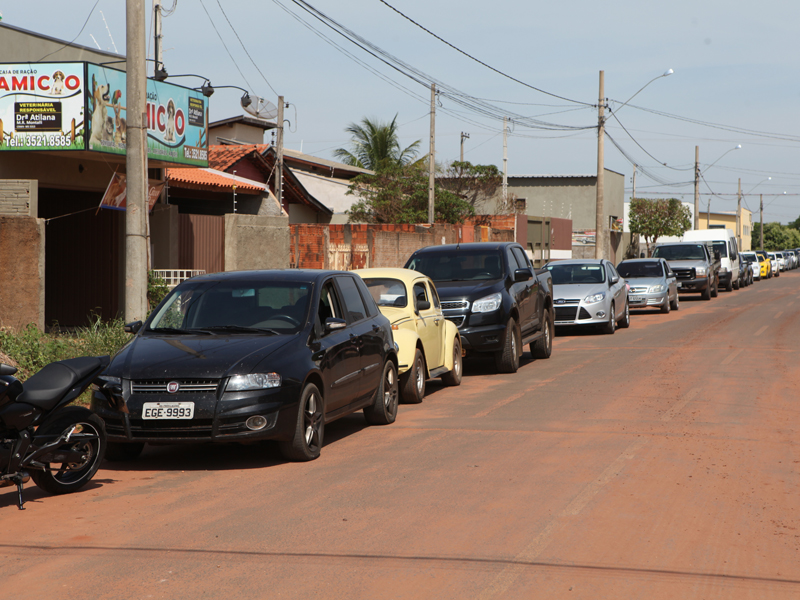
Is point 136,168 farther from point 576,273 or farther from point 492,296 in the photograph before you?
point 576,273

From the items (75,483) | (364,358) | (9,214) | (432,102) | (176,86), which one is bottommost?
(75,483)

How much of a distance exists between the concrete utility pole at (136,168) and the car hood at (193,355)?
322 cm

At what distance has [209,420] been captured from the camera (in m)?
7.50

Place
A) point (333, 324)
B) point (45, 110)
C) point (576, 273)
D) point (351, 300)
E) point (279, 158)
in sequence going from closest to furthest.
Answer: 1. point (333, 324)
2. point (351, 300)
3. point (45, 110)
4. point (576, 273)
5. point (279, 158)

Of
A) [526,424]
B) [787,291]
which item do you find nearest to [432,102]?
[787,291]

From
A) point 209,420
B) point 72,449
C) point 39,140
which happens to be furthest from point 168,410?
point 39,140

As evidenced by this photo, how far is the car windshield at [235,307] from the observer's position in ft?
28.2

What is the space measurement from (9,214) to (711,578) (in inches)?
514

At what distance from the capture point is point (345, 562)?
5.25 m

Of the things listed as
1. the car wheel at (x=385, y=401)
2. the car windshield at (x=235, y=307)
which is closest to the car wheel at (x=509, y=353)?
the car wheel at (x=385, y=401)

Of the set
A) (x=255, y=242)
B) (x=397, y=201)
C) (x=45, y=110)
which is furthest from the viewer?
(x=397, y=201)

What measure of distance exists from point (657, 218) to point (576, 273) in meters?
46.9

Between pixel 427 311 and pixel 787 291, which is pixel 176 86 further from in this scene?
pixel 787 291

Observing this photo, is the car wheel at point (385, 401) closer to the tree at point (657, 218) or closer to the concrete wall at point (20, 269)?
the concrete wall at point (20, 269)
